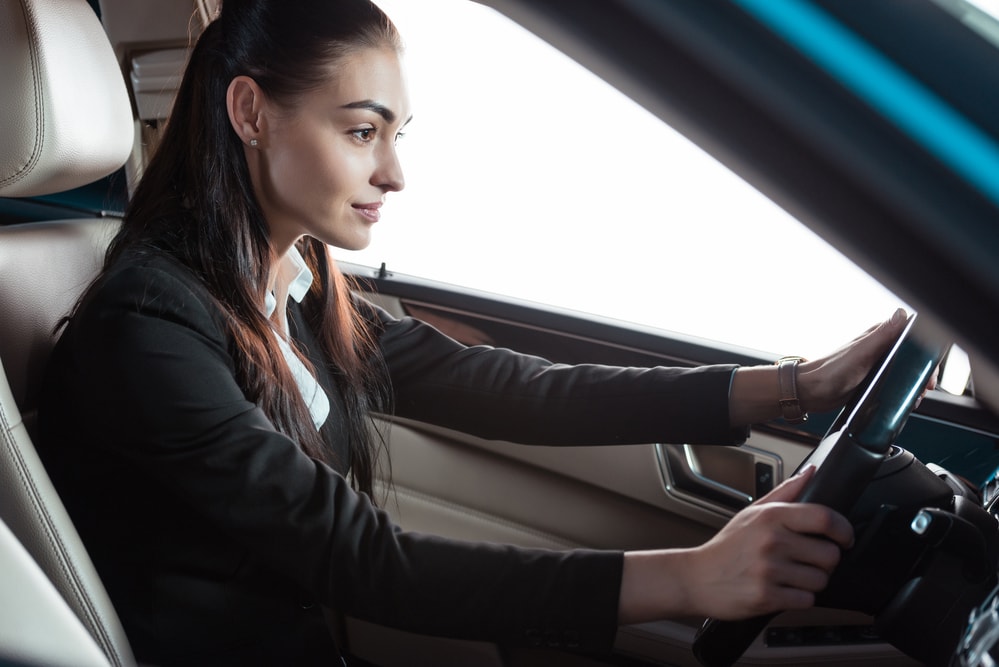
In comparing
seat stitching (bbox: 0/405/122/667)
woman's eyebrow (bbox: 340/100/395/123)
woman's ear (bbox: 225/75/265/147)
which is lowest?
seat stitching (bbox: 0/405/122/667)

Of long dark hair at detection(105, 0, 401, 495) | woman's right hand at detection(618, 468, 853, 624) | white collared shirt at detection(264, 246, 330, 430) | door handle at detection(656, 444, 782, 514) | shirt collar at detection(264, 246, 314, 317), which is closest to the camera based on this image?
woman's right hand at detection(618, 468, 853, 624)

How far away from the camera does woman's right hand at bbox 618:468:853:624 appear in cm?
75

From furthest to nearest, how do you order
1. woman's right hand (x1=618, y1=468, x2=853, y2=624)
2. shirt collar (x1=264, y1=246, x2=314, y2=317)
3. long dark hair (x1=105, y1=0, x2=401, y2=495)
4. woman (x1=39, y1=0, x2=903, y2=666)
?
1. shirt collar (x1=264, y1=246, x2=314, y2=317)
2. long dark hair (x1=105, y1=0, x2=401, y2=495)
3. woman (x1=39, y1=0, x2=903, y2=666)
4. woman's right hand (x1=618, y1=468, x2=853, y2=624)

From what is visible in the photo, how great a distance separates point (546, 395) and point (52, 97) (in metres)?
0.73

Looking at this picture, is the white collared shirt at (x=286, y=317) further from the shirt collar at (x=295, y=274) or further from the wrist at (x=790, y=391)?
the wrist at (x=790, y=391)

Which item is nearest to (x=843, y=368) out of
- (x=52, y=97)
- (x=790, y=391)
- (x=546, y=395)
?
(x=790, y=391)

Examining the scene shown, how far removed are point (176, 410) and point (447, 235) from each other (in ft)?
3.67

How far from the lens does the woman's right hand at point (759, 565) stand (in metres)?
0.75

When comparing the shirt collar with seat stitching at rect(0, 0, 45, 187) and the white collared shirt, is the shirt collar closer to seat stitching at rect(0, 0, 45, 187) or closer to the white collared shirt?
the white collared shirt


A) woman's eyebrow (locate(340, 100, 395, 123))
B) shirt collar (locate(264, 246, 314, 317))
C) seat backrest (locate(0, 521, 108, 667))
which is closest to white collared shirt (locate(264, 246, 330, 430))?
shirt collar (locate(264, 246, 314, 317))

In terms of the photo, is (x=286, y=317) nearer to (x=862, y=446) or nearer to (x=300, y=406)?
(x=300, y=406)

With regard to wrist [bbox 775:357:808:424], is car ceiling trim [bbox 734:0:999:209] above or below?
above

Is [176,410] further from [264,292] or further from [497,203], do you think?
[497,203]

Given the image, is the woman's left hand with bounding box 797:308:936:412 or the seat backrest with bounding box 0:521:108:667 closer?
the seat backrest with bounding box 0:521:108:667
